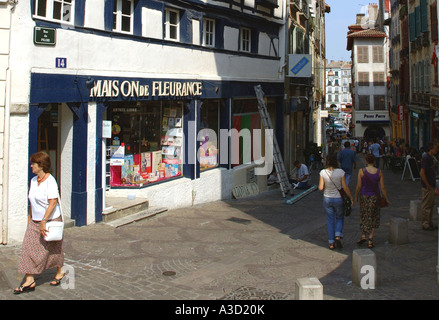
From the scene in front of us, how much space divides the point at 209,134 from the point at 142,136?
324 centimetres

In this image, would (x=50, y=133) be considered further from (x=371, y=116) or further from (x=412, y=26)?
(x=371, y=116)

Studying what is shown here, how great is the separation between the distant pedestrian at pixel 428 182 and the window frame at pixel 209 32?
7.73m

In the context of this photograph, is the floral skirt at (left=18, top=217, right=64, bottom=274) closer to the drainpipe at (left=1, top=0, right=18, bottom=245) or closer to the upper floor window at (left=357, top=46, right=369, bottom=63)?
the drainpipe at (left=1, top=0, right=18, bottom=245)

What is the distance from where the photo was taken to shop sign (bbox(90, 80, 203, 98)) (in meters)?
11.0

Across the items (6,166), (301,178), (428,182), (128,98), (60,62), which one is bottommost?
A: (301,178)

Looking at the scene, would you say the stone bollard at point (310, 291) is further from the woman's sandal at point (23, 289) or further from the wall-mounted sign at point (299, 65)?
the wall-mounted sign at point (299, 65)

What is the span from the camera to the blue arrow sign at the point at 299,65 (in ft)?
63.7

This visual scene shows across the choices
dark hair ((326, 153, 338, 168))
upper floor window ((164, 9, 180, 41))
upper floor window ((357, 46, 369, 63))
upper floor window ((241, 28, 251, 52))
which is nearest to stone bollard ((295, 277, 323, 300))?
dark hair ((326, 153, 338, 168))

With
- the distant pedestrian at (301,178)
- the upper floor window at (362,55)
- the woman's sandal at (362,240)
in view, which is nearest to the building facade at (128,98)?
the distant pedestrian at (301,178)

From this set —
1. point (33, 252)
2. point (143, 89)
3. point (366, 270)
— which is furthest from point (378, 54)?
point (33, 252)

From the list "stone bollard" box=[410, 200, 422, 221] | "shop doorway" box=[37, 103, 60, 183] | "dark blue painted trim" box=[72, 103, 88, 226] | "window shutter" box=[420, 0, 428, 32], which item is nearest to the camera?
"dark blue painted trim" box=[72, 103, 88, 226]

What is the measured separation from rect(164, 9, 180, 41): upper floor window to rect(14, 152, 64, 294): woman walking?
307 inches

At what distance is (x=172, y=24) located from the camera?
1390 cm
